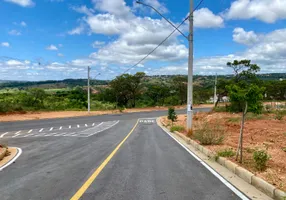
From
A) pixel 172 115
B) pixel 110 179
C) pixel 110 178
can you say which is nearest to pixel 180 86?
pixel 172 115

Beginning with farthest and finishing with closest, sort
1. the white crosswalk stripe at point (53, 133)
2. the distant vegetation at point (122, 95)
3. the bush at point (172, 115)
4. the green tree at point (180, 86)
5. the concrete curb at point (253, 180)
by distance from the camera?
1. the green tree at point (180, 86)
2. the distant vegetation at point (122, 95)
3. the bush at point (172, 115)
4. the white crosswalk stripe at point (53, 133)
5. the concrete curb at point (253, 180)

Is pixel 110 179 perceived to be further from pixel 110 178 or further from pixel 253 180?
pixel 253 180

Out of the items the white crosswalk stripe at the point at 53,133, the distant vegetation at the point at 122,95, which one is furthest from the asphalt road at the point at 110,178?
the distant vegetation at the point at 122,95

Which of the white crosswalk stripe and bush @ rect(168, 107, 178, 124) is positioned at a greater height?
bush @ rect(168, 107, 178, 124)

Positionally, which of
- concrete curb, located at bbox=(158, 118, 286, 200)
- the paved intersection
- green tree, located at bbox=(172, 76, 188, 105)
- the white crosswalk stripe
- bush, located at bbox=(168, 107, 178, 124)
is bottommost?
the white crosswalk stripe

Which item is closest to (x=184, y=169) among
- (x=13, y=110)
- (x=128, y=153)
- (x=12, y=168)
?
(x=128, y=153)

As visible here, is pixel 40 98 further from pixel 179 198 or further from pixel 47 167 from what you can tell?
pixel 179 198

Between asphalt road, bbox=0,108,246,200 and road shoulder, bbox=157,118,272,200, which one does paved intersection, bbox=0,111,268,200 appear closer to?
asphalt road, bbox=0,108,246,200

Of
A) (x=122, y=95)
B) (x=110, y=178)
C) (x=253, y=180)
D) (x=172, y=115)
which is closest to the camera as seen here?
(x=253, y=180)

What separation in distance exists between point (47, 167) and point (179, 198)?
4.73 metres

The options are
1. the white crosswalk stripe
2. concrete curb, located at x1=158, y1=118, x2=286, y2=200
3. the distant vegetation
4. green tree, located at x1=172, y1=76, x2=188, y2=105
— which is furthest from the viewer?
green tree, located at x1=172, y1=76, x2=188, y2=105

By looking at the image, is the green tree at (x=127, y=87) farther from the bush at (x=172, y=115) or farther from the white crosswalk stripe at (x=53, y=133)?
the white crosswalk stripe at (x=53, y=133)

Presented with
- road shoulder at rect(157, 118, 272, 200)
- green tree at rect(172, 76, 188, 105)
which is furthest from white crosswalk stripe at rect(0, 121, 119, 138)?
green tree at rect(172, 76, 188, 105)

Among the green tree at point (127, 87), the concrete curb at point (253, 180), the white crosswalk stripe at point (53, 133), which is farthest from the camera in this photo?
the green tree at point (127, 87)
